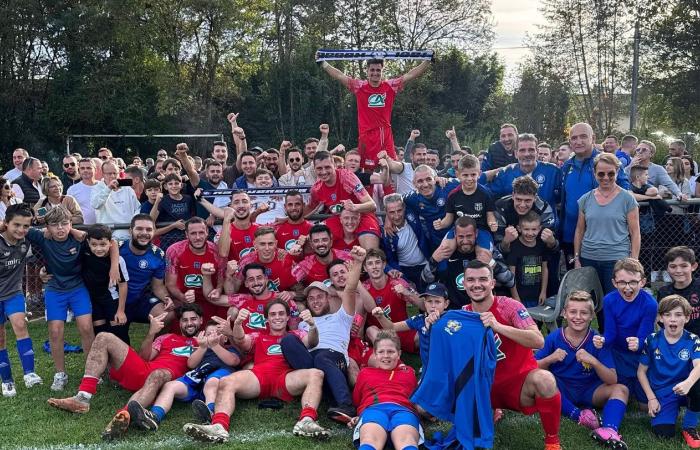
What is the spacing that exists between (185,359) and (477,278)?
9.15 ft

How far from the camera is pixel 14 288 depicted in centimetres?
592

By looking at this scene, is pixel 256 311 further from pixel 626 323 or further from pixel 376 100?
pixel 376 100

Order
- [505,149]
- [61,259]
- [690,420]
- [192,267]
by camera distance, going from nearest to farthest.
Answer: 1. [690,420]
2. [61,259]
3. [192,267]
4. [505,149]

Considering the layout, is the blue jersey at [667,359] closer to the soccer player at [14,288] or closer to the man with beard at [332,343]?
the man with beard at [332,343]

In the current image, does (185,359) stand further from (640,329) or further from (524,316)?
(640,329)

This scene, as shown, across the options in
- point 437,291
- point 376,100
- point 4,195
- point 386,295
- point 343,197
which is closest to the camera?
point 437,291

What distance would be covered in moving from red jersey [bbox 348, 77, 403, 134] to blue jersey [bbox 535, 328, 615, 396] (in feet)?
14.9

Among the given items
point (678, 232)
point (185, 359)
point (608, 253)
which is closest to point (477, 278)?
point (608, 253)

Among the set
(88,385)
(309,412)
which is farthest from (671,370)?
(88,385)

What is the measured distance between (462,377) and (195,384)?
95.8 inches

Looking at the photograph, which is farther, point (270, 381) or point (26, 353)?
point (26, 353)

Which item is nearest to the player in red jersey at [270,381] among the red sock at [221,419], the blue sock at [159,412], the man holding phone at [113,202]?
the red sock at [221,419]

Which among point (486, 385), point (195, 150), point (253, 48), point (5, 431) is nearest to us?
point (486, 385)

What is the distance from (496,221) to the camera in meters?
6.31
